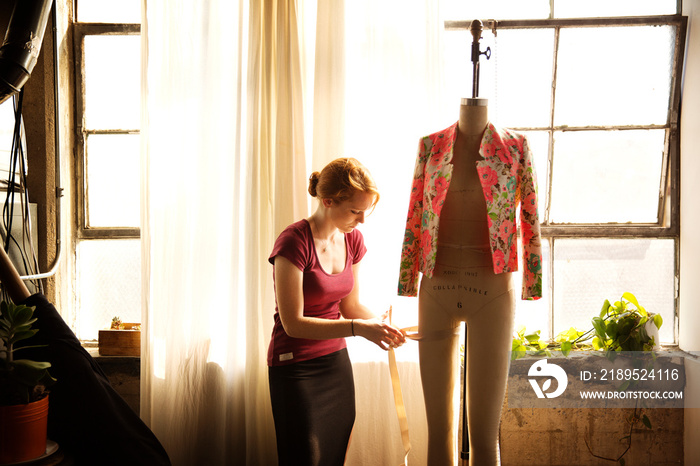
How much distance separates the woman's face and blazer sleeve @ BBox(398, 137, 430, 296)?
8.0 inches

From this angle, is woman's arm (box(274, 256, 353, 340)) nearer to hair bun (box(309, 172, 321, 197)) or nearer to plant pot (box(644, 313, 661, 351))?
hair bun (box(309, 172, 321, 197))

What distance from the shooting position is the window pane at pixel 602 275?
279 centimetres

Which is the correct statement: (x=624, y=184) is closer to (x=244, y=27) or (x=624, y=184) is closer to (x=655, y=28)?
(x=655, y=28)

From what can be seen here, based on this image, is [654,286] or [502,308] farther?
[654,286]

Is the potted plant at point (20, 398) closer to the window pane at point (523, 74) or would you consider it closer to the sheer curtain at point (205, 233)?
the sheer curtain at point (205, 233)

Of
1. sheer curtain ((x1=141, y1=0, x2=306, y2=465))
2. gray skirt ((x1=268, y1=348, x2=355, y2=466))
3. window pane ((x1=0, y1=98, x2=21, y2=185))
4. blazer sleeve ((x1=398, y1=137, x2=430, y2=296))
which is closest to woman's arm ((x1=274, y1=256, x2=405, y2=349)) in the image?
gray skirt ((x1=268, y1=348, x2=355, y2=466))

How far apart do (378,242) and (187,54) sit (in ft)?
3.96

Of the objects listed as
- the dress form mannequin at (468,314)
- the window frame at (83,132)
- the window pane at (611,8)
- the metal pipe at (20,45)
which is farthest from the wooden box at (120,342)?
the window pane at (611,8)

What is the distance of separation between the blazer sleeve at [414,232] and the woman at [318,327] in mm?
192

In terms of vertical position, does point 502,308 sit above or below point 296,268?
below

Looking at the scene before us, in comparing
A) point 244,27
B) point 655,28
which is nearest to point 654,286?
point 655,28

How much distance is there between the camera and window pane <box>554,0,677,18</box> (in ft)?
8.96

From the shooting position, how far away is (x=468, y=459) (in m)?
1.97

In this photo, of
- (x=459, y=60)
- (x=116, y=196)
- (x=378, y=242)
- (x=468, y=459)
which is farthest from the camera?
(x=116, y=196)
